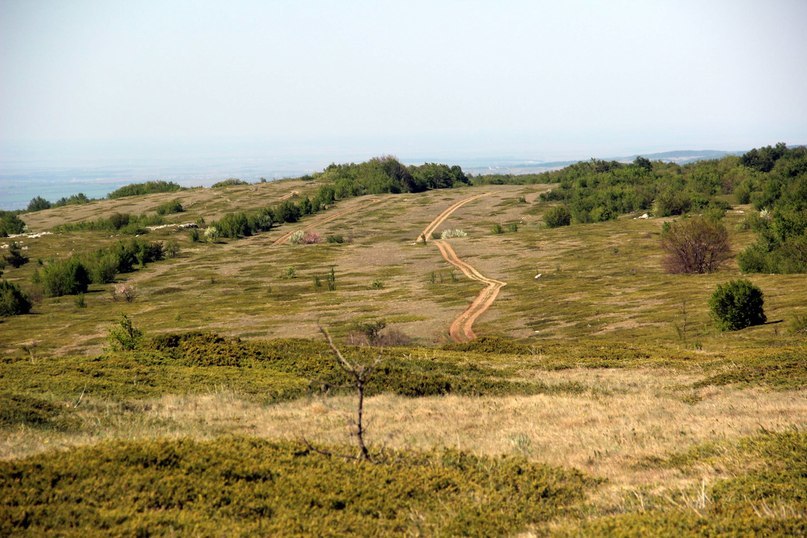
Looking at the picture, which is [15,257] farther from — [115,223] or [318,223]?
[318,223]

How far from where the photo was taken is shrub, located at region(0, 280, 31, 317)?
94688mm

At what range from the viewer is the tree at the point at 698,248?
92.7m

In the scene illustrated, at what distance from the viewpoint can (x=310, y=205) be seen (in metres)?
192

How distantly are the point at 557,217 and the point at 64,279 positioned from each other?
10544 centimetres

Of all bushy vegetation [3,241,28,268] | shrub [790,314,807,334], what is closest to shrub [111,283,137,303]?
bushy vegetation [3,241,28,268]

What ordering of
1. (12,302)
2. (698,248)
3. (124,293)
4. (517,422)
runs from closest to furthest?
(517,422), (698,248), (12,302), (124,293)

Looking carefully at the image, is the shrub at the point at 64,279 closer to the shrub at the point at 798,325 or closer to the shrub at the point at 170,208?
the shrub at the point at 170,208

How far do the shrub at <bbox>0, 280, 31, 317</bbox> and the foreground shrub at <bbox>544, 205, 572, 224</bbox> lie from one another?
110 metres

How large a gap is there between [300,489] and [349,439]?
5.27m

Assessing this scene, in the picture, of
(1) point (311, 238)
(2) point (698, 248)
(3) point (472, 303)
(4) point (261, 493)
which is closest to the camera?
(4) point (261, 493)

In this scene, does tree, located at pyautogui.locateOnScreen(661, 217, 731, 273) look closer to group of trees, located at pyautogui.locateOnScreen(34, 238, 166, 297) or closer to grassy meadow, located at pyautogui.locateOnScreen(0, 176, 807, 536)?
grassy meadow, located at pyautogui.locateOnScreen(0, 176, 807, 536)

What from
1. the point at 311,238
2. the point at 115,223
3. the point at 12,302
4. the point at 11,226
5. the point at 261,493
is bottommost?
the point at 311,238

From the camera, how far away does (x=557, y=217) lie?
547ft

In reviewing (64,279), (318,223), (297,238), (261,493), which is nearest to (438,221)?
(318,223)
